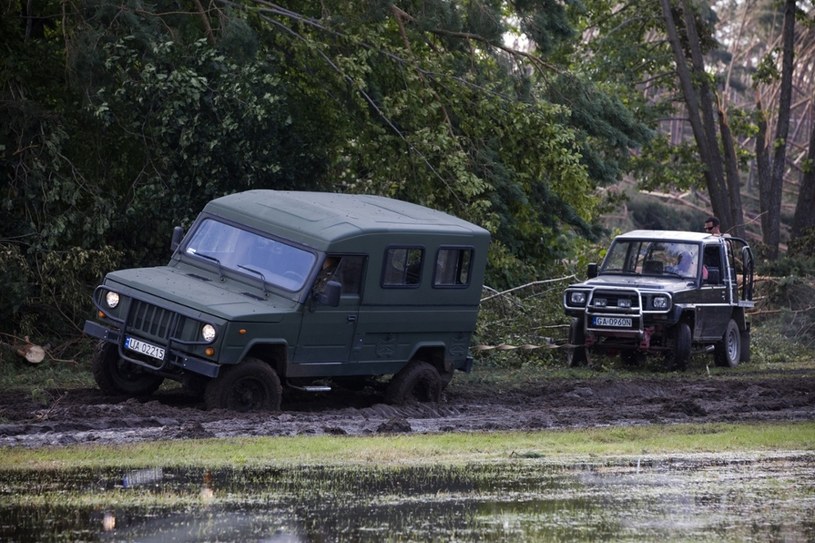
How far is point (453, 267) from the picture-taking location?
50.4 ft

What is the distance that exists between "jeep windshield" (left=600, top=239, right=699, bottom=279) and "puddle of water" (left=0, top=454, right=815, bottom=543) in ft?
32.7

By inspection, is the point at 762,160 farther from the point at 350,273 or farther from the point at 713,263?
the point at 350,273

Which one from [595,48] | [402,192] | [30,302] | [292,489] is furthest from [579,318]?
[595,48]

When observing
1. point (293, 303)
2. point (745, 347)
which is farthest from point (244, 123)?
point (745, 347)

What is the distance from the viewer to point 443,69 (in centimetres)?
2200

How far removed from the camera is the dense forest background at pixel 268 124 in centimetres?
1975

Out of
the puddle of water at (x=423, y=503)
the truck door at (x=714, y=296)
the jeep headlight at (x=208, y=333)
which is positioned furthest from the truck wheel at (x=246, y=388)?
the truck door at (x=714, y=296)

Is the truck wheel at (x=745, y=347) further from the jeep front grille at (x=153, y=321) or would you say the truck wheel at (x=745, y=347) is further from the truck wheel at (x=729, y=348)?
the jeep front grille at (x=153, y=321)

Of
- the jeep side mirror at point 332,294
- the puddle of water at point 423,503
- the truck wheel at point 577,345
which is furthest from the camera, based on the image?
the truck wheel at point 577,345

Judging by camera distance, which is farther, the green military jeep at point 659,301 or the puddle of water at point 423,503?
the green military jeep at point 659,301

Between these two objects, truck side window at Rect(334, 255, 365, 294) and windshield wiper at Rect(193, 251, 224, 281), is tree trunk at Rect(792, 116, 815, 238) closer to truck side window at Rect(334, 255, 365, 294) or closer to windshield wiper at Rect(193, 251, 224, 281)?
truck side window at Rect(334, 255, 365, 294)

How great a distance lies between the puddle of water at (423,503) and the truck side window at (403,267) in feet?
12.8

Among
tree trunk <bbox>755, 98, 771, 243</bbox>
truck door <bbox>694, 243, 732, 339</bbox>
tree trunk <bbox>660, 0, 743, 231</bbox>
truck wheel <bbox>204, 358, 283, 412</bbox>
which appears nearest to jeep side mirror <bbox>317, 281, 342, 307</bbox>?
truck wheel <bbox>204, 358, 283, 412</bbox>

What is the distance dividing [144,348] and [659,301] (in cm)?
901
